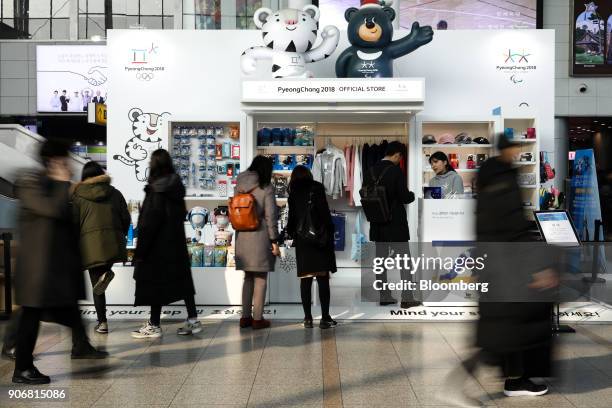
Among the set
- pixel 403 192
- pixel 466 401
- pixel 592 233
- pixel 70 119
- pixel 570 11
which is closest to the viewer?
pixel 466 401

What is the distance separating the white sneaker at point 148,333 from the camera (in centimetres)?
628

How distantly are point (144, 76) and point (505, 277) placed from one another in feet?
20.8

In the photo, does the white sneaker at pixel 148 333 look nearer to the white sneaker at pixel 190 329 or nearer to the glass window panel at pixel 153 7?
the white sneaker at pixel 190 329

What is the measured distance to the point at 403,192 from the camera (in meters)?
7.29

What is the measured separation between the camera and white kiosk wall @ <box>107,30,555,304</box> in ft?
30.9

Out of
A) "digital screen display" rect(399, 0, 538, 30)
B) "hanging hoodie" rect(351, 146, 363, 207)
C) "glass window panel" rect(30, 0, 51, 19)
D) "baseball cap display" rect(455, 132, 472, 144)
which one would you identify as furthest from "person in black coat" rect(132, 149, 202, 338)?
"glass window panel" rect(30, 0, 51, 19)

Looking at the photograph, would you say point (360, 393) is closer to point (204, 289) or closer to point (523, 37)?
point (204, 289)

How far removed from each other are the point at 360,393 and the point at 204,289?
3.23 metres

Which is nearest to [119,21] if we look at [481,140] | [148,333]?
[481,140]

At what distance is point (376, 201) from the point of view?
23.7 feet

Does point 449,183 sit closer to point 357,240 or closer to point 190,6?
point 357,240

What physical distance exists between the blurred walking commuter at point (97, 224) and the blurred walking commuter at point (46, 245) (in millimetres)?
1478

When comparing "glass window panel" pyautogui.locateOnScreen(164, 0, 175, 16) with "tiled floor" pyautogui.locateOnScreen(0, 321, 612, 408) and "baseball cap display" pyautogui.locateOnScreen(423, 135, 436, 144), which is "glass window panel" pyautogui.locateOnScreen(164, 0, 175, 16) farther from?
"tiled floor" pyautogui.locateOnScreen(0, 321, 612, 408)

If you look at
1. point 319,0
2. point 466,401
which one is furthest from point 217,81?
point 319,0
